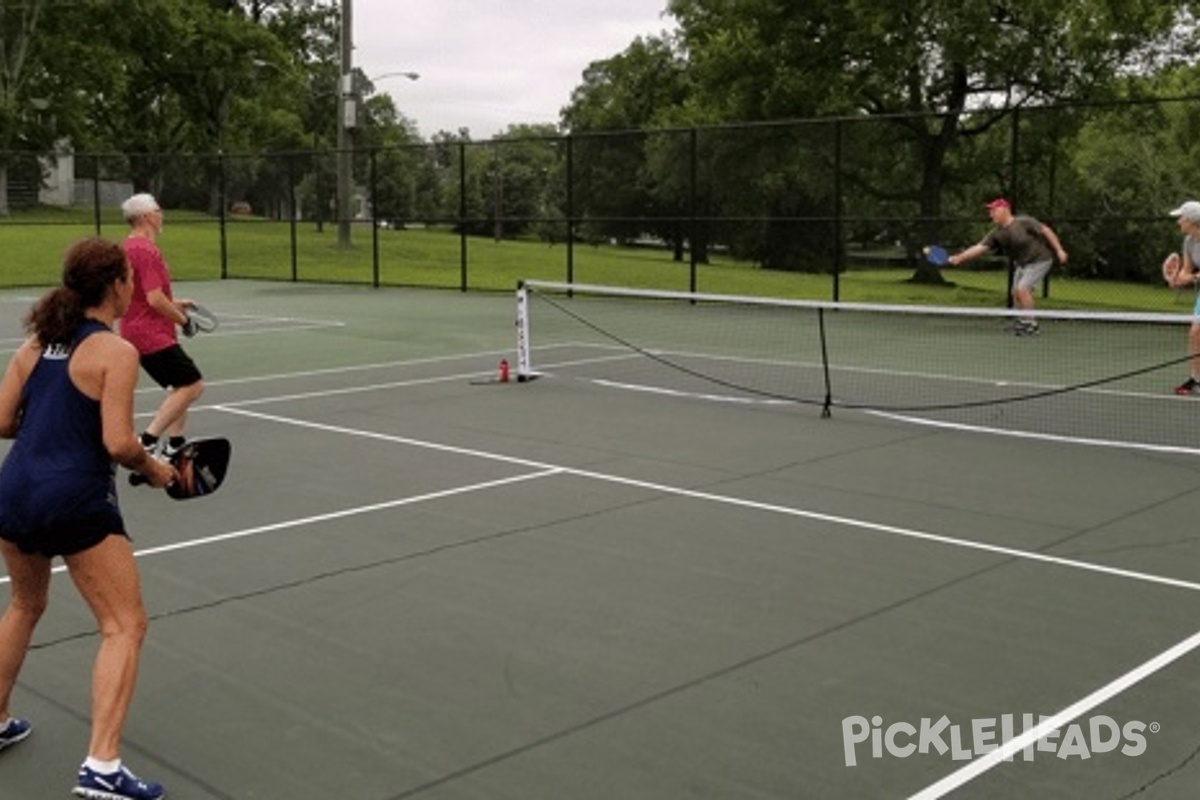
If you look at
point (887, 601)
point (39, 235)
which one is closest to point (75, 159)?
point (39, 235)

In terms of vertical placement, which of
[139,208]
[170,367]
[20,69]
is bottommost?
[170,367]

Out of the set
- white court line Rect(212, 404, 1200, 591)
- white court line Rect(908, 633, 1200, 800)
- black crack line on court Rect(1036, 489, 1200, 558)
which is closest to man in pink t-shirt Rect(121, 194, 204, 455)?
white court line Rect(212, 404, 1200, 591)

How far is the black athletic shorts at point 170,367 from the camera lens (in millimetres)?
9250

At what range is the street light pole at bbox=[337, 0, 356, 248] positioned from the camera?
3484 cm

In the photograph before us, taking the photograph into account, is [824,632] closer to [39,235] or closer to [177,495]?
[177,495]

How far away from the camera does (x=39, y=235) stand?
40.9 meters

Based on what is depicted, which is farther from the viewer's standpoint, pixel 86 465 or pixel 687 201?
pixel 687 201

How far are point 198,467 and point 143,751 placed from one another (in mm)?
985

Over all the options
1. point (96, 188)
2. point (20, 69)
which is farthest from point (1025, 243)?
point (20, 69)

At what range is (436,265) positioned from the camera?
128ft

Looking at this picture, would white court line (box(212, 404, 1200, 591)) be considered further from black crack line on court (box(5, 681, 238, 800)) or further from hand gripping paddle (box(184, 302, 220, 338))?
black crack line on court (box(5, 681, 238, 800))

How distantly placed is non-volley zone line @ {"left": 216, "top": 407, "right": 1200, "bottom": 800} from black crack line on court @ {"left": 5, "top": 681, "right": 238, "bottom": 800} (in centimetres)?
221

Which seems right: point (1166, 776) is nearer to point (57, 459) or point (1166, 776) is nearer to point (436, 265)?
point (57, 459)

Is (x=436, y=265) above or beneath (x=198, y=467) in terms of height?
beneath
